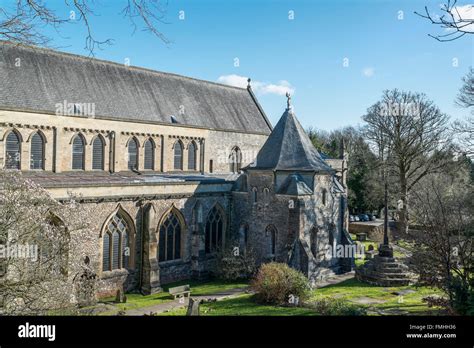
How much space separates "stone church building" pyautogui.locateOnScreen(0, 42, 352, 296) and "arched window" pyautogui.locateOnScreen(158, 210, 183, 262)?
58 mm

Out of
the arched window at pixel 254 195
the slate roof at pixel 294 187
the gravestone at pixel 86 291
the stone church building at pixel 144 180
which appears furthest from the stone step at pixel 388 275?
the gravestone at pixel 86 291

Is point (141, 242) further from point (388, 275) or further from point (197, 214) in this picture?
point (388, 275)

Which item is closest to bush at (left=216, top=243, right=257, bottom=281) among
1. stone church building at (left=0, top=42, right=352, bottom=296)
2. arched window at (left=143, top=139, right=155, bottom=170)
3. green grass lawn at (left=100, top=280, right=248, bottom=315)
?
green grass lawn at (left=100, top=280, right=248, bottom=315)

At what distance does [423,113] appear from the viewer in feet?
111

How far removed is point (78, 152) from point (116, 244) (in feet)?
20.9

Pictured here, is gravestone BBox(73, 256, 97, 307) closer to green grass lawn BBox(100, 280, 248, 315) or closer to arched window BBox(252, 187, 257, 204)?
green grass lawn BBox(100, 280, 248, 315)

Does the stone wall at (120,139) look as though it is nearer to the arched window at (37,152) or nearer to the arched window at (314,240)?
the arched window at (37,152)

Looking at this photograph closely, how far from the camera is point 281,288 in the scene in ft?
54.7

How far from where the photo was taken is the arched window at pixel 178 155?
2831 cm

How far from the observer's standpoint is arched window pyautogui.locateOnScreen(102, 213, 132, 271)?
64.5 feet

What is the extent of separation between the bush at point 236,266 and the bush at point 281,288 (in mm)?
4988
